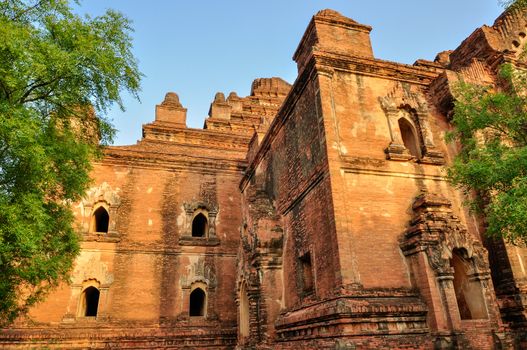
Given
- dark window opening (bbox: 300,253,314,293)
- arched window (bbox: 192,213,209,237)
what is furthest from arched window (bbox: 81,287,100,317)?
dark window opening (bbox: 300,253,314,293)

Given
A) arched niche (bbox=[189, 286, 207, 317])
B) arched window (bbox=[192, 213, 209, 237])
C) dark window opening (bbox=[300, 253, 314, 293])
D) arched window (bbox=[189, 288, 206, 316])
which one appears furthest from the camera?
arched window (bbox=[192, 213, 209, 237])

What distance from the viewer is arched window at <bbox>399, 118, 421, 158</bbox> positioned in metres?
10.3

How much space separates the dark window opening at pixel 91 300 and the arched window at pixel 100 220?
2.13 metres

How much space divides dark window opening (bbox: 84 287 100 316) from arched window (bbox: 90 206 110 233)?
2130mm

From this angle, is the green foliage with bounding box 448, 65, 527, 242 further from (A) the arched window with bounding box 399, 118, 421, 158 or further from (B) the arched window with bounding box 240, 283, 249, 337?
(B) the arched window with bounding box 240, 283, 249, 337

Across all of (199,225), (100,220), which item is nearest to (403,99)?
(199,225)

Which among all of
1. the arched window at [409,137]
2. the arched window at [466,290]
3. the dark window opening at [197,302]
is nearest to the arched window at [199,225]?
the dark window opening at [197,302]

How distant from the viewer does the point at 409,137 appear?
10586 millimetres

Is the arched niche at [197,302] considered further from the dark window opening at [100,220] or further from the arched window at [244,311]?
the dark window opening at [100,220]

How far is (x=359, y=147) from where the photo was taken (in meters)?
9.41

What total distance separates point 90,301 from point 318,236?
9.76 m

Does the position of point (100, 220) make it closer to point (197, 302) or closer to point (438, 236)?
A: point (197, 302)

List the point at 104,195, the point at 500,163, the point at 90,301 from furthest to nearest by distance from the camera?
the point at 104,195 < the point at 90,301 < the point at 500,163

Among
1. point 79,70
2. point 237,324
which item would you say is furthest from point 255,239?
point 79,70
